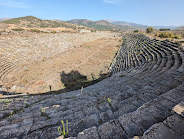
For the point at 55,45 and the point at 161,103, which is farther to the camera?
the point at 55,45

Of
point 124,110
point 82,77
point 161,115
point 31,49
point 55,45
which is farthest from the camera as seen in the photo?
point 55,45

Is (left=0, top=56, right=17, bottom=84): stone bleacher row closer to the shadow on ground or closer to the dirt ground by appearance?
the dirt ground

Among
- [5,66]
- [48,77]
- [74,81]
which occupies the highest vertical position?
[5,66]

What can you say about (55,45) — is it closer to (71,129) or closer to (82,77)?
(82,77)

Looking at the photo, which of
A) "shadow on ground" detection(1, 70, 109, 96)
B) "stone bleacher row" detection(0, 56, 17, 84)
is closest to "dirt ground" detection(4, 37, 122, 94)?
"shadow on ground" detection(1, 70, 109, 96)

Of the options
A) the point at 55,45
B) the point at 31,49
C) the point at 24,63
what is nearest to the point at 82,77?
the point at 24,63

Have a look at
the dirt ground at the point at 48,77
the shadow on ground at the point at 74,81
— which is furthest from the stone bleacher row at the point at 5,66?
the shadow on ground at the point at 74,81

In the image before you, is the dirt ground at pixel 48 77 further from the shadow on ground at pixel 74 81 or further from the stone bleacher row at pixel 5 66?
the stone bleacher row at pixel 5 66

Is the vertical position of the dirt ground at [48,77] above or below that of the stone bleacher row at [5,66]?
below

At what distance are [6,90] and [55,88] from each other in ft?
13.0

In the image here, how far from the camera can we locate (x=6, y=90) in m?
8.51

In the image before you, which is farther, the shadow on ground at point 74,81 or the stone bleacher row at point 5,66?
the stone bleacher row at point 5,66

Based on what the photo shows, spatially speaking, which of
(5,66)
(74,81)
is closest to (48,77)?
(74,81)

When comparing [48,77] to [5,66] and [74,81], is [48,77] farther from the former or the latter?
[5,66]
